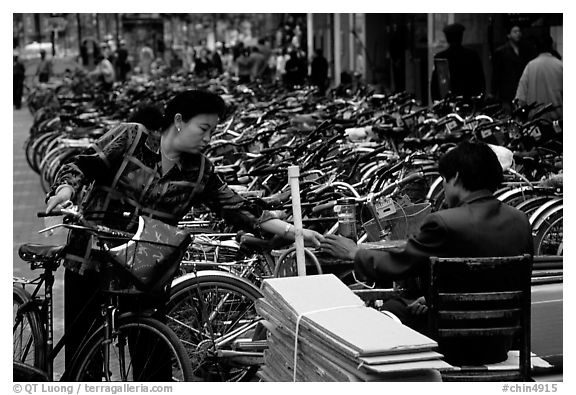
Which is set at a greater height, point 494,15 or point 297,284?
point 494,15

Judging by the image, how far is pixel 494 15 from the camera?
1845 cm

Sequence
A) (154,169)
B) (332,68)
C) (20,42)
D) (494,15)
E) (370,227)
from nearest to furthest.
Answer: (154,169)
(370,227)
(494,15)
(332,68)
(20,42)

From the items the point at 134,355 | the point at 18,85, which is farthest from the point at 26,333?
the point at 18,85

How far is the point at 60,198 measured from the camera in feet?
A: 16.6

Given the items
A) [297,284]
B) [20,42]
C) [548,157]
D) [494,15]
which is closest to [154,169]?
[297,284]

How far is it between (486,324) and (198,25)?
61.5m

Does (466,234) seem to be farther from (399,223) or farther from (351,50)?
(351,50)

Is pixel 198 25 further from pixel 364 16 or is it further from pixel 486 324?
pixel 486 324

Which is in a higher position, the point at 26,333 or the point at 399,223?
the point at 399,223

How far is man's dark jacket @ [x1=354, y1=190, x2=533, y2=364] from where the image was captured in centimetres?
487

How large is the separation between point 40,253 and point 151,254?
60 centimetres

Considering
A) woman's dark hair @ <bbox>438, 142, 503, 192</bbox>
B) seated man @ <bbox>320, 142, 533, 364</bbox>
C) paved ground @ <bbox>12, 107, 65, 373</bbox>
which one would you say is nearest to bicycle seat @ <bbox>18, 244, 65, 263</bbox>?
paved ground @ <bbox>12, 107, 65, 373</bbox>

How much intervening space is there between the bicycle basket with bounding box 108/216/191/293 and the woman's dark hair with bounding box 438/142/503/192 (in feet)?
4.24

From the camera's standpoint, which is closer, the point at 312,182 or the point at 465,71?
the point at 312,182
